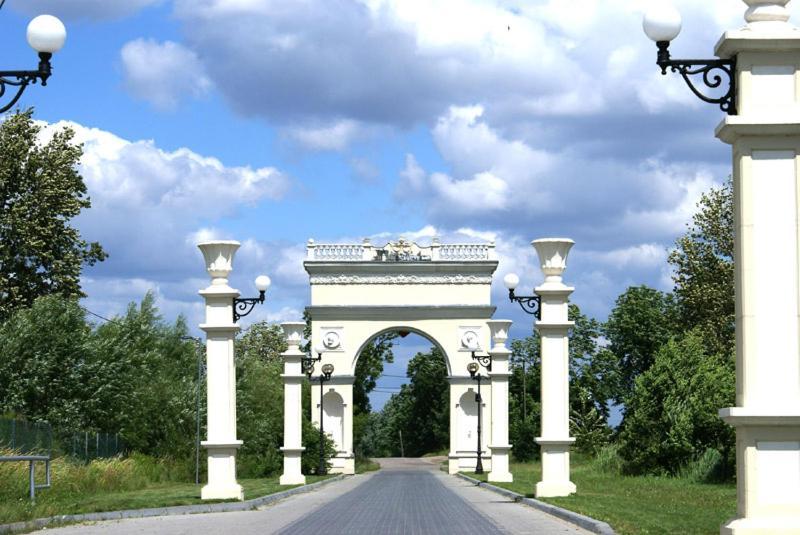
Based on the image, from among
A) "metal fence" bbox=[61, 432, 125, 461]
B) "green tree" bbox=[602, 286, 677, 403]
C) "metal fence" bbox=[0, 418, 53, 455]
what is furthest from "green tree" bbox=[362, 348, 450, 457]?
"metal fence" bbox=[0, 418, 53, 455]

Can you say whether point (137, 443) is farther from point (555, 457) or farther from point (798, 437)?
point (798, 437)

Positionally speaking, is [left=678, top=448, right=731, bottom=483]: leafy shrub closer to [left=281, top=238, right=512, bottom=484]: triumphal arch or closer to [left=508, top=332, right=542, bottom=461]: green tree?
[left=281, top=238, right=512, bottom=484]: triumphal arch

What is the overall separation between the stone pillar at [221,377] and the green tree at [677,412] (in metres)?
15.9

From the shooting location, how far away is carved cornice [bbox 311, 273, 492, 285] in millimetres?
65062

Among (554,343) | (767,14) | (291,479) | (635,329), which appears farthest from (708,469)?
(635,329)

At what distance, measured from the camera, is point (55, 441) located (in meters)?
38.1

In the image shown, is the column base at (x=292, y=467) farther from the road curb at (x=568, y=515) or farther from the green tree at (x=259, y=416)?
the road curb at (x=568, y=515)

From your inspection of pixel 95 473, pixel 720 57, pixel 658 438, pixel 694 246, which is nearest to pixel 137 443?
pixel 95 473

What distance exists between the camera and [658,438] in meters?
39.9

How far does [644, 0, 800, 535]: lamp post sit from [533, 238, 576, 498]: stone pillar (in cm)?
1389

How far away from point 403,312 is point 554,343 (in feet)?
123

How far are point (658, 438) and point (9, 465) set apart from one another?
20.1 meters

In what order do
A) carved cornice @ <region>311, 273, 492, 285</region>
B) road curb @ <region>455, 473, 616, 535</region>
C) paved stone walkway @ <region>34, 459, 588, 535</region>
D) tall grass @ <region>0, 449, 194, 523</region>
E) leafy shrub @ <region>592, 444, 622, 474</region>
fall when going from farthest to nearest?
carved cornice @ <region>311, 273, 492, 285</region>
leafy shrub @ <region>592, 444, 622, 474</region>
tall grass @ <region>0, 449, 194, 523</region>
paved stone walkway @ <region>34, 459, 588, 535</region>
road curb @ <region>455, 473, 616, 535</region>

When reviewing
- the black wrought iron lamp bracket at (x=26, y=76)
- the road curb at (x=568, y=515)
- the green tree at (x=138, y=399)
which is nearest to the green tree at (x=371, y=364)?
the green tree at (x=138, y=399)
